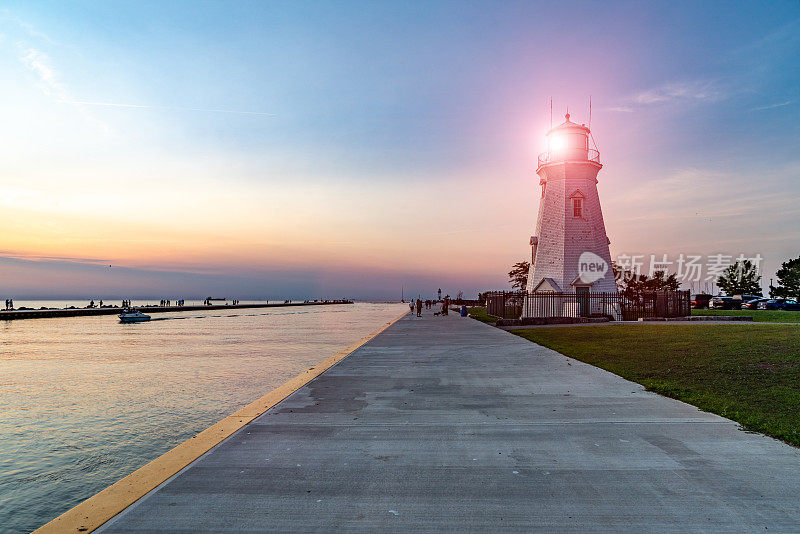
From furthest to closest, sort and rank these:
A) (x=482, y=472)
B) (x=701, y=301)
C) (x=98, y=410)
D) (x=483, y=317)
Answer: (x=701, y=301) < (x=483, y=317) < (x=98, y=410) < (x=482, y=472)

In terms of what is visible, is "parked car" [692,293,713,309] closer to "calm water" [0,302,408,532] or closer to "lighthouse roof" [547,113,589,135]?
"lighthouse roof" [547,113,589,135]

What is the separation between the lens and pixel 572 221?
3362 centimetres

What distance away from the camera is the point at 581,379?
9.91 m

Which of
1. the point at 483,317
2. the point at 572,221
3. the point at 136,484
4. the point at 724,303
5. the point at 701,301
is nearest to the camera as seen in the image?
the point at 136,484

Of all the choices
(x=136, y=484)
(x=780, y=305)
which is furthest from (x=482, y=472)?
(x=780, y=305)

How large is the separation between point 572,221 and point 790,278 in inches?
2550

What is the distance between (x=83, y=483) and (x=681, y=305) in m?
34.2

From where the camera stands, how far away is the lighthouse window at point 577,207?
3369 centimetres

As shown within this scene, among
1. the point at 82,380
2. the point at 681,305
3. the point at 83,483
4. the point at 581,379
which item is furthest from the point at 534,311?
the point at 83,483

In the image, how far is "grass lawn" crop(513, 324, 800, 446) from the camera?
22.8 feet

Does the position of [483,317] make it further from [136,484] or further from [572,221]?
[136,484]

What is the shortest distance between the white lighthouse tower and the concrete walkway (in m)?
26.6

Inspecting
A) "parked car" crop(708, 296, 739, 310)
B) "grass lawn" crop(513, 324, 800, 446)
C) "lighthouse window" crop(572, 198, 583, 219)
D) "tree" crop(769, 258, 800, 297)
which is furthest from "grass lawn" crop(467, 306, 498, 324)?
"tree" crop(769, 258, 800, 297)

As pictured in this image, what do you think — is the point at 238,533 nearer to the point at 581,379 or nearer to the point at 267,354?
the point at 581,379
